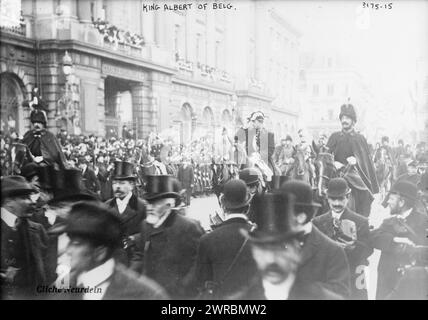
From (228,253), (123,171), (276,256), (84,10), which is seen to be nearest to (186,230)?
(228,253)

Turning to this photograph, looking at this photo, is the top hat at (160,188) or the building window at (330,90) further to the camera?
the building window at (330,90)

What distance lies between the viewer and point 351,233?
4.92 metres

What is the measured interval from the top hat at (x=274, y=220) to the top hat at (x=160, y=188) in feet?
2.83

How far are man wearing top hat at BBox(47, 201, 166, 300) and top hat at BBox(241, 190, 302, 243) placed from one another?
1123 mm

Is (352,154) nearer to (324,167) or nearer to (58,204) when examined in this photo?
(324,167)

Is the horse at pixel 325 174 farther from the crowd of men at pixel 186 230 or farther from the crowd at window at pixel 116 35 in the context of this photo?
the crowd at window at pixel 116 35

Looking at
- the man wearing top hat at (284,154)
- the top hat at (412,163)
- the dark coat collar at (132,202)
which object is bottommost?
the dark coat collar at (132,202)

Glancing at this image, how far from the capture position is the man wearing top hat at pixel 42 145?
17.8 ft

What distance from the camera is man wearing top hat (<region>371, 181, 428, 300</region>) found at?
4883 mm

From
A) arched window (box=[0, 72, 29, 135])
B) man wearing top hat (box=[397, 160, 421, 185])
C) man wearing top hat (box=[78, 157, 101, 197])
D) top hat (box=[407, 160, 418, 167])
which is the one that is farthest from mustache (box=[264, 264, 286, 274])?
arched window (box=[0, 72, 29, 135])

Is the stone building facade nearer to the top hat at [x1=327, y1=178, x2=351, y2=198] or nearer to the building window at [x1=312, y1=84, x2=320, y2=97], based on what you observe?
the building window at [x1=312, y1=84, x2=320, y2=97]

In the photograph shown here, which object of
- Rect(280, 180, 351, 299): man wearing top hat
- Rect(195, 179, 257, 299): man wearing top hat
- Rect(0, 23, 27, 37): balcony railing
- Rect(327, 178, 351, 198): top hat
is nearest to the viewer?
Rect(280, 180, 351, 299): man wearing top hat

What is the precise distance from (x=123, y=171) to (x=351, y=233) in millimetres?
2394

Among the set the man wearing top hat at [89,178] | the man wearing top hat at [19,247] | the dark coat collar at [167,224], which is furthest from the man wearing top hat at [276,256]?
the man wearing top hat at [19,247]
